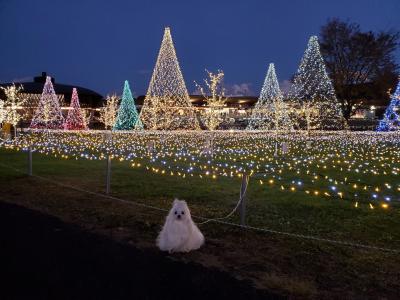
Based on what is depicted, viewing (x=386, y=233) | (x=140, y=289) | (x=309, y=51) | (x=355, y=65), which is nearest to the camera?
(x=140, y=289)

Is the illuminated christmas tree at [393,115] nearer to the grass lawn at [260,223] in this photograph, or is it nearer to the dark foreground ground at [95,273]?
the grass lawn at [260,223]

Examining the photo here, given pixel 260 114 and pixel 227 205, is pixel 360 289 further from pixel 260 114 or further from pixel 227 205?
pixel 260 114

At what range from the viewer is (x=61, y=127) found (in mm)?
46812

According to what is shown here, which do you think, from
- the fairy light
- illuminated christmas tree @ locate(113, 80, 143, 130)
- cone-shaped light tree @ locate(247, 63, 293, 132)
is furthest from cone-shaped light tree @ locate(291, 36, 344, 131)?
the fairy light

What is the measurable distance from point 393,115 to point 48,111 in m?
32.8

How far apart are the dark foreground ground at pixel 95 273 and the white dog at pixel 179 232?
0.60 feet

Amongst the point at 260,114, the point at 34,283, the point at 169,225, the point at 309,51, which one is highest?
the point at 309,51

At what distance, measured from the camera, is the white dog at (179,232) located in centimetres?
560

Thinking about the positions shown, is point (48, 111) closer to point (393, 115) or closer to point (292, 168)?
point (393, 115)

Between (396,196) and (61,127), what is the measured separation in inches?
1632

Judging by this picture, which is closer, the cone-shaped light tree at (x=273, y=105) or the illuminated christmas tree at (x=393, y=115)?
the illuminated christmas tree at (x=393, y=115)

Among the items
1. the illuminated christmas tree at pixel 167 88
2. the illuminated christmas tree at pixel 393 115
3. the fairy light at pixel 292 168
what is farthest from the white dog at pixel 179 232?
the illuminated christmas tree at pixel 393 115

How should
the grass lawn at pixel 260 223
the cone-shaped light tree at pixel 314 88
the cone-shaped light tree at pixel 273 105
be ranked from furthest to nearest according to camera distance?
the cone-shaped light tree at pixel 273 105, the cone-shaped light tree at pixel 314 88, the grass lawn at pixel 260 223

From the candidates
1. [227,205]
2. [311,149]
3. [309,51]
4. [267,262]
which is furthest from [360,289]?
[309,51]
